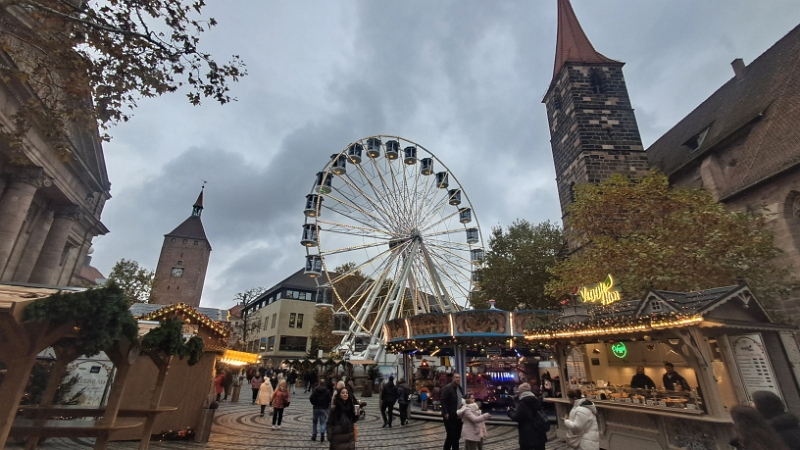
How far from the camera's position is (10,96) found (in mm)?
13570

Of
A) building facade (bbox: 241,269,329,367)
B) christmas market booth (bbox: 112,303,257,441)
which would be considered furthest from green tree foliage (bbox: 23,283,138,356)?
building facade (bbox: 241,269,329,367)

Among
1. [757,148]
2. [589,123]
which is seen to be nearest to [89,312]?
[757,148]

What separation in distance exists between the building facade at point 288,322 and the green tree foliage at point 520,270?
80.1 feet

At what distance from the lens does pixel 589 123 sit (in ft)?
68.9

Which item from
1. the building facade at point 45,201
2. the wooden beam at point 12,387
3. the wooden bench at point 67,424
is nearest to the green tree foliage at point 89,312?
the wooden beam at point 12,387

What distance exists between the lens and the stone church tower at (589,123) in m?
20.1

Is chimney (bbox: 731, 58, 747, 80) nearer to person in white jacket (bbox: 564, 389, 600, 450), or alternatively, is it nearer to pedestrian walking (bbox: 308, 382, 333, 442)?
person in white jacket (bbox: 564, 389, 600, 450)

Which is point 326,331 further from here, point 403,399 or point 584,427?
point 584,427

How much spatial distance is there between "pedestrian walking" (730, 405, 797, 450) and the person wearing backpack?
2.50m

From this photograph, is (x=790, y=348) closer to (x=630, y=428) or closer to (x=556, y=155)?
(x=630, y=428)

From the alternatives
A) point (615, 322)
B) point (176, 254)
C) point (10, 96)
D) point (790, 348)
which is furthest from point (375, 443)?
point (176, 254)

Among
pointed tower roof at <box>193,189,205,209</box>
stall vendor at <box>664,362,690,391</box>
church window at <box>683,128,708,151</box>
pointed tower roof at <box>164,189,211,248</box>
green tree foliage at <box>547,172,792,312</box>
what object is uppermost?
pointed tower roof at <box>193,189,205,209</box>

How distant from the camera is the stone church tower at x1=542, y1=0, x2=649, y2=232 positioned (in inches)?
790

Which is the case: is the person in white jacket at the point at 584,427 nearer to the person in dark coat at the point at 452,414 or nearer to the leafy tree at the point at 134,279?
the person in dark coat at the point at 452,414
